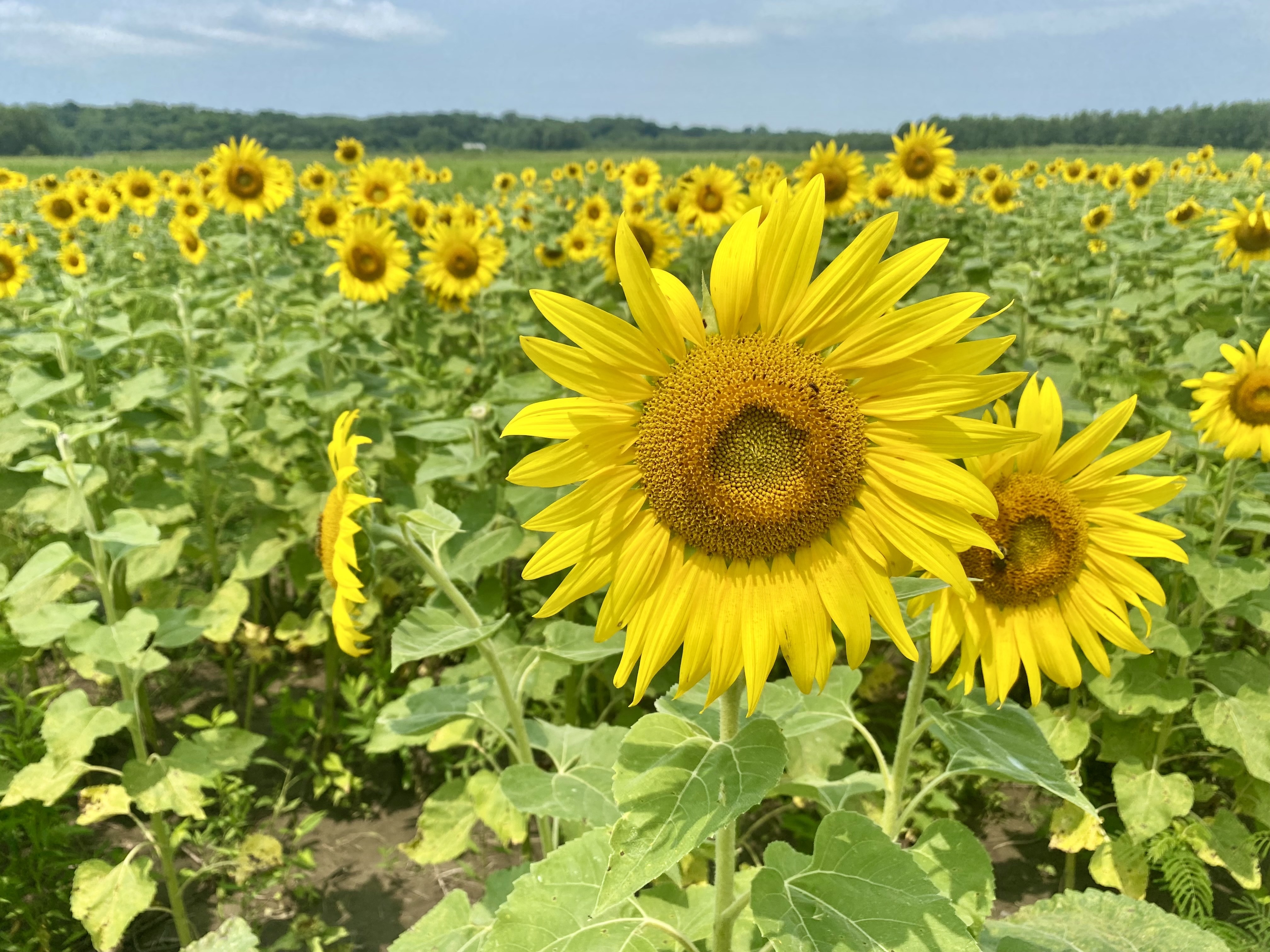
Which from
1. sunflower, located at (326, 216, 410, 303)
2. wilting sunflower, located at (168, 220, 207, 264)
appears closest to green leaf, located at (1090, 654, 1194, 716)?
sunflower, located at (326, 216, 410, 303)

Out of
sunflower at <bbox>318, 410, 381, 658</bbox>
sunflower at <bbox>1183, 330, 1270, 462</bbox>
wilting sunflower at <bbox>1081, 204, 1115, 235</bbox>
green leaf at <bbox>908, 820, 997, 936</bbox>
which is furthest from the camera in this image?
wilting sunflower at <bbox>1081, 204, 1115, 235</bbox>

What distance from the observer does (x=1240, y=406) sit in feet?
9.66

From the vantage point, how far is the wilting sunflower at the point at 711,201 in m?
8.00

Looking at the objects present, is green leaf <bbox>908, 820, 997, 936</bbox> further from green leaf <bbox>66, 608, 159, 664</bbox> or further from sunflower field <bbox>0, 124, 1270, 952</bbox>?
green leaf <bbox>66, 608, 159, 664</bbox>

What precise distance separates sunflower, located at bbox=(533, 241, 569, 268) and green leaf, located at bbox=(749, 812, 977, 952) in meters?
6.59

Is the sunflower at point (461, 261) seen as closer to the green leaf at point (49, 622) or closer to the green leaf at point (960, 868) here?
the green leaf at point (49, 622)

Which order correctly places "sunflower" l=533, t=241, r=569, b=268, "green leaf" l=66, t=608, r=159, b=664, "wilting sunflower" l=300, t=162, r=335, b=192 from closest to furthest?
"green leaf" l=66, t=608, r=159, b=664 → "sunflower" l=533, t=241, r=569, b=268 → "wilting sunflower" l=300, t=162, r=335, b=192

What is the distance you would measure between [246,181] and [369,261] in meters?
2.58

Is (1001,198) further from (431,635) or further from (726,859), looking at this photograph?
(726,859)

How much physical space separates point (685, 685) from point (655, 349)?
0.53 metres

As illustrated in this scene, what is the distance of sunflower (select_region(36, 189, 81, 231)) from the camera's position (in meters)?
9.36

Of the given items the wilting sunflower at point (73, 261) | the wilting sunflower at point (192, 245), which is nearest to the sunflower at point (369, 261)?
the wilting sunflower at point (192, 245)

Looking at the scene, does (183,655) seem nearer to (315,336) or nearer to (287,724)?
(287,724)

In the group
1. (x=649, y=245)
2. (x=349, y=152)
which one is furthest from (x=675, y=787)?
(x=349, y=152)
